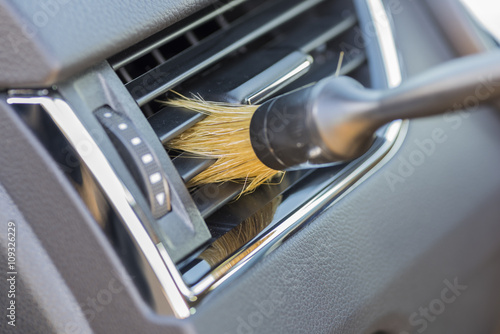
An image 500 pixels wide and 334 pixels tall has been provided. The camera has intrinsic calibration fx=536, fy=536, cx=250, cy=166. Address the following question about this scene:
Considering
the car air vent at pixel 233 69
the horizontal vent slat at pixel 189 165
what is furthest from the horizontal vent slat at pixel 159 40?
the horizontal vent slat at pixel 189 165

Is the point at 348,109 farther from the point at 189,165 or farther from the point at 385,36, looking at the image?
the point at 385,36

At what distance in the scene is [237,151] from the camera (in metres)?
0.69

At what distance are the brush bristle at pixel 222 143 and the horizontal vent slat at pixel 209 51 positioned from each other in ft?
0.13

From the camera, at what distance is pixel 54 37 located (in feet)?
1.79

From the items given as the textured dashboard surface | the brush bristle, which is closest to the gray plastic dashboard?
the textured dashboard surface

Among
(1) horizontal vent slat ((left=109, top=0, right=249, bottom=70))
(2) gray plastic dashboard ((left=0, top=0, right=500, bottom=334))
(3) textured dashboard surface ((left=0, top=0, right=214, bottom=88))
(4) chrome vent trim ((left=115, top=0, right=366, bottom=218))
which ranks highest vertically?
(3) textured dashboard surface ((left=0, top=0, right=214, bottom=88))

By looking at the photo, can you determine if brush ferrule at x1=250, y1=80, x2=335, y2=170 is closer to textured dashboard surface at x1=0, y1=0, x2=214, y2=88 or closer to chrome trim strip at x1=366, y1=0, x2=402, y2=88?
textured dashboard surface at x1=0, y1=0, x2=214, y2=88

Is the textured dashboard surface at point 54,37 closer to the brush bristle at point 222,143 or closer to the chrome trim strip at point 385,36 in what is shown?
the brush bristle at point 222,143

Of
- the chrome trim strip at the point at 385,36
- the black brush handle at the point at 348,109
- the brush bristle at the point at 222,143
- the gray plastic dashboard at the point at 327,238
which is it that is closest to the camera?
the black brush handle at the point at 348,109

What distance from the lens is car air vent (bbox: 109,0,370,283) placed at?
662mm

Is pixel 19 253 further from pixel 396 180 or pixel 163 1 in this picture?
pixel 396 180

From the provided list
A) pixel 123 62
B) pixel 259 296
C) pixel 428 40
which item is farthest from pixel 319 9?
pixel 259 296

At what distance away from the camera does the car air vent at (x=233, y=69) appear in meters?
0.66

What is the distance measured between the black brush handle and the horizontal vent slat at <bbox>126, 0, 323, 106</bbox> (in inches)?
4.6
